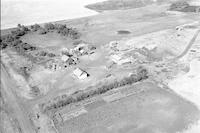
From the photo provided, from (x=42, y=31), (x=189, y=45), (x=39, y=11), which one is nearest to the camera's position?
(x=189, y=45)

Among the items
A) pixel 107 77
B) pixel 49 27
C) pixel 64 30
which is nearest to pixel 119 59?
pixel 107 77

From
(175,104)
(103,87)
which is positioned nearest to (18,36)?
(103,87)

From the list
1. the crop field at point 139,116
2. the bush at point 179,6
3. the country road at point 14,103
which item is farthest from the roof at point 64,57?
the bush at point 179,6

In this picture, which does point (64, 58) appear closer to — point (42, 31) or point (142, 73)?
point (142, 73)

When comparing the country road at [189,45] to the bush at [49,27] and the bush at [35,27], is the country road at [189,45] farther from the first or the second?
the bush at [35,27]

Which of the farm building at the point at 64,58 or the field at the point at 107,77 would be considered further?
the farm building at the point at 64,58

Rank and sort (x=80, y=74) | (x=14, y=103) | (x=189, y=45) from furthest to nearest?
(x=189, y=45), (x=80, y=74), (x=14, y=103)

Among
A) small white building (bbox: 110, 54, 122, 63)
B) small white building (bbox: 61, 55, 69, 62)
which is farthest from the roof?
small white building (bbox: 110, 54, 122, 63)
